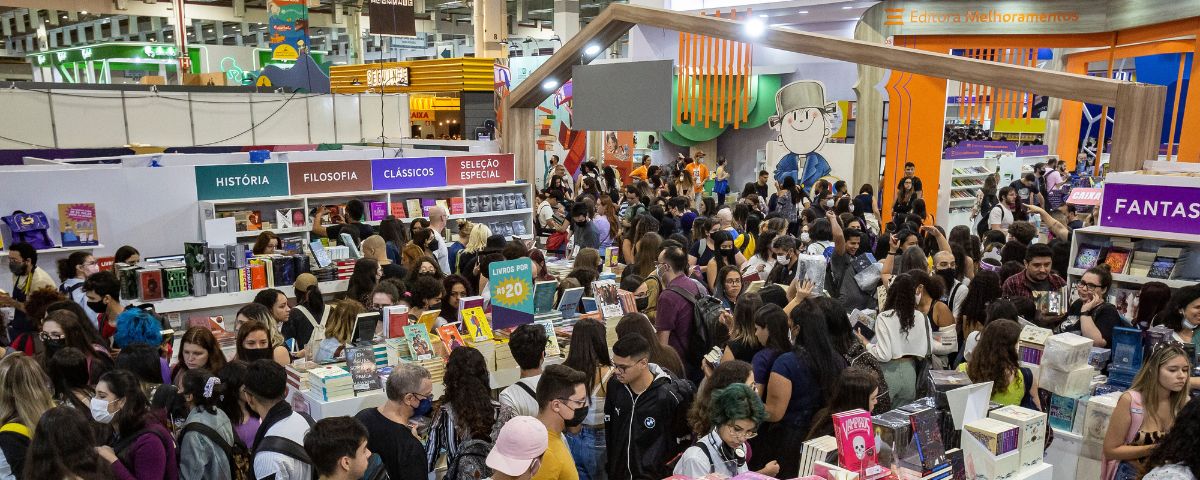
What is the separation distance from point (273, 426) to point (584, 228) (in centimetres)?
527

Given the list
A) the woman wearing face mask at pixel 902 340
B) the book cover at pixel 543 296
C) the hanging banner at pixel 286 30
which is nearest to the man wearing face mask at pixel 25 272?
the book cover at pixel 543 296

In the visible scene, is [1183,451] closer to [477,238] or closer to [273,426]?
[273,426]

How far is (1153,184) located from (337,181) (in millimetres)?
7668

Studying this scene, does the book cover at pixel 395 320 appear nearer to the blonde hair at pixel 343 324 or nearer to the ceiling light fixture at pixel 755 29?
the blonde hair at pixel 343 324

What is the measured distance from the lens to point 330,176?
950 centimetres

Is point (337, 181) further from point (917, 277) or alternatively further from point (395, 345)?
point (917, 277)

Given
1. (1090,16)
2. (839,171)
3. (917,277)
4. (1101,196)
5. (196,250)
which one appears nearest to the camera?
(917,277)

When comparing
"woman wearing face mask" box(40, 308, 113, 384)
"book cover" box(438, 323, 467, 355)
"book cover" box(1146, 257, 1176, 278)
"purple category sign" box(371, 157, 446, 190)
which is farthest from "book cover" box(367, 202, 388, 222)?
"book cover" box(1146, 257, 1176, 278)

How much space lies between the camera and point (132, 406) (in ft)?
11.1

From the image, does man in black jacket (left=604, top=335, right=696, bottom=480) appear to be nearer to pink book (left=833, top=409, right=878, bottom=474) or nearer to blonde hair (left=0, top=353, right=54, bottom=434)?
pink book (left=833, top=409, right=878, bottom=474)

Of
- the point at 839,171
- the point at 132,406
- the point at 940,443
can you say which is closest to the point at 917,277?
the point at 940,443

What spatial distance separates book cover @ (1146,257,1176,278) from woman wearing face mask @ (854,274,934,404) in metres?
2.24

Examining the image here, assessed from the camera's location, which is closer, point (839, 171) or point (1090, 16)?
point (1090, 16)

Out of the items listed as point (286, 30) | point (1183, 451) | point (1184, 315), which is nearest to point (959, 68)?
point (1184, 315)
